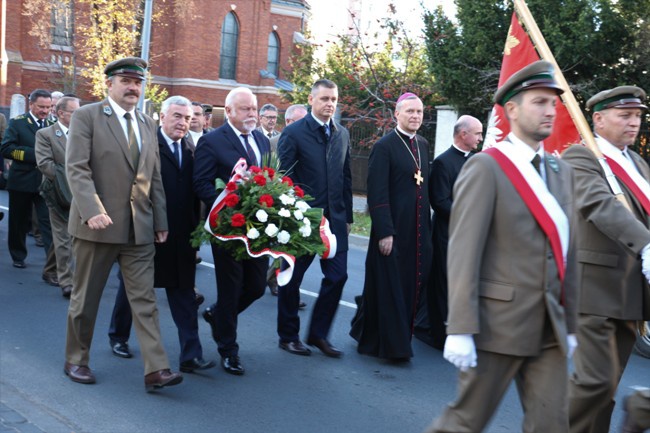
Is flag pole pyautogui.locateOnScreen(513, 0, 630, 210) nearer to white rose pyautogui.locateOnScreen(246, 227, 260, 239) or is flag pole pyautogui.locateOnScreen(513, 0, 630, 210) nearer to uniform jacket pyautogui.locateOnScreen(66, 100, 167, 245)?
white rose pyautogui.locateOnScreen(246, 227, 260, 239)

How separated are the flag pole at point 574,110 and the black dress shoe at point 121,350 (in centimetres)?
387

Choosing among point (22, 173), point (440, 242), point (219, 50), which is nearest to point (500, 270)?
point (440, 242)

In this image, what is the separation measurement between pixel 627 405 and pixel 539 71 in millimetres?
1886

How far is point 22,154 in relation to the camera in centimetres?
1071

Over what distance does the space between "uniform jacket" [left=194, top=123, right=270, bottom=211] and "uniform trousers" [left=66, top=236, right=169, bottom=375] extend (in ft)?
2.08

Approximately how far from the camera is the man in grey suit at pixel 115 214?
601 centimetres

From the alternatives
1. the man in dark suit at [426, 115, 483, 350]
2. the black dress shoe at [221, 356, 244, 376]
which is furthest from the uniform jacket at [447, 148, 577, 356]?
the man in dark suit at [426, 115, 483, 350]

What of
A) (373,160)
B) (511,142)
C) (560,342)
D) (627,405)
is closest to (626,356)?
(627,405)

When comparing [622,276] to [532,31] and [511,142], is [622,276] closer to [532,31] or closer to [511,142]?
[511,142]

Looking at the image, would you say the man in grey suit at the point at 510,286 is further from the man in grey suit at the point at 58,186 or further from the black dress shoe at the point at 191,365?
the man in grey suit at the point at 58,186

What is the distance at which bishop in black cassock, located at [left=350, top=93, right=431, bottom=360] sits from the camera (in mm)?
7207

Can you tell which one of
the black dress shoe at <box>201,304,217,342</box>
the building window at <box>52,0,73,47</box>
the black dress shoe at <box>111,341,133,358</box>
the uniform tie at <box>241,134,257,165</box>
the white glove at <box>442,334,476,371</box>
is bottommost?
the black dress shoe at <box>111,341,133,358</box>

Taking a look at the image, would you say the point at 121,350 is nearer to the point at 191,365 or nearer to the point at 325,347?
the point at 191,365

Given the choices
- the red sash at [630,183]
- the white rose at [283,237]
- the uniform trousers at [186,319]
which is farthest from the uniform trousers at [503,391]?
the uniform trousers at [186,319]
